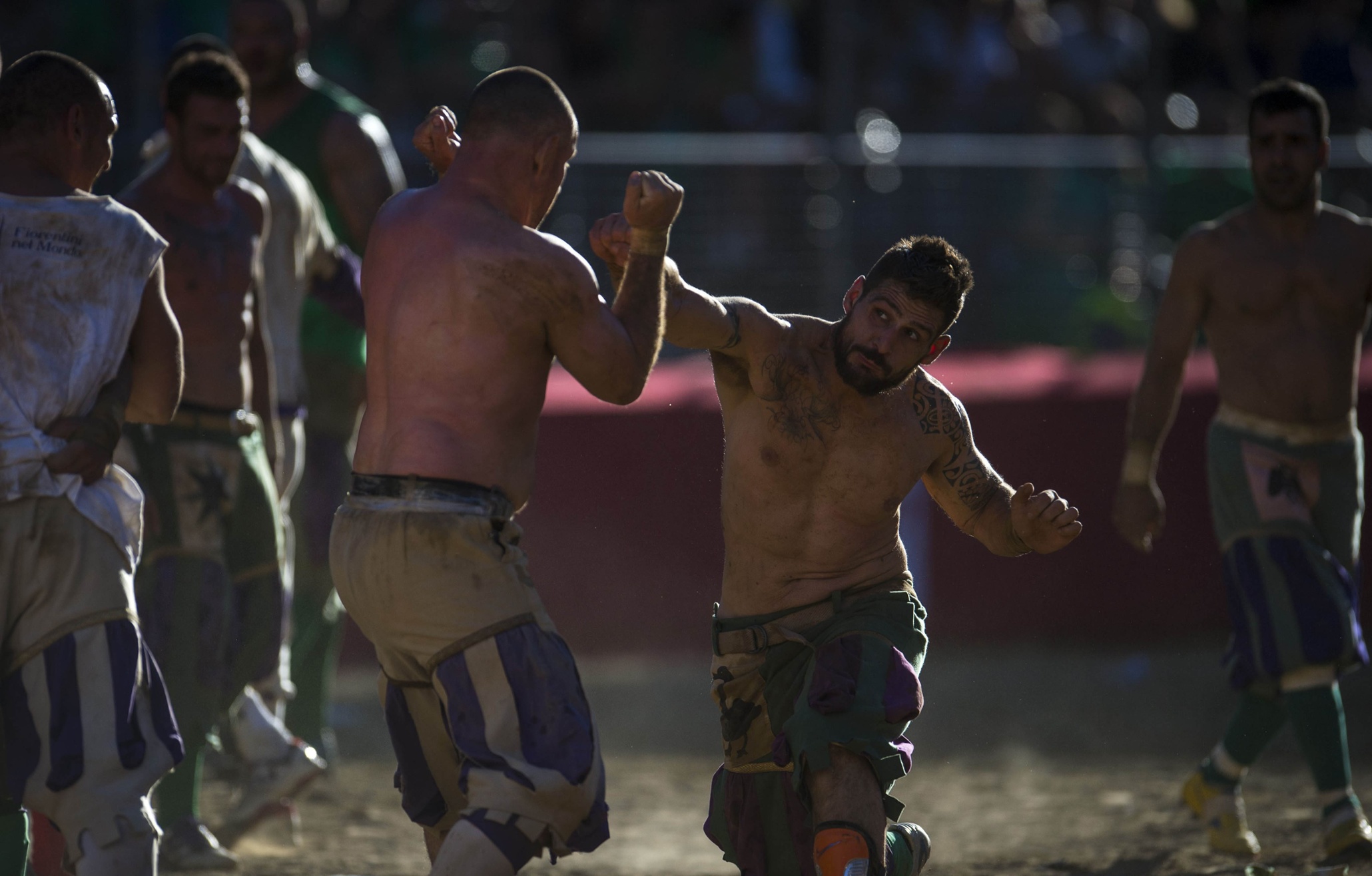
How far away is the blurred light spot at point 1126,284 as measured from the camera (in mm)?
10164

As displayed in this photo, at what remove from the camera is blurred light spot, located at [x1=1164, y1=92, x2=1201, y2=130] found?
37.5 feet

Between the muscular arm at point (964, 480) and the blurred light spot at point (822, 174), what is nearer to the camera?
the muscular arm at point (964, 480)

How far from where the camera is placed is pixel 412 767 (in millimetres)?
3723

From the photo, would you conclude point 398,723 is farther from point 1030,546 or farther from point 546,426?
point 546,426

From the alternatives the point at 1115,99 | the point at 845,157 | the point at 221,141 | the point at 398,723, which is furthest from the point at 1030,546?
the point at 1115,99

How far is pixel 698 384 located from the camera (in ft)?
29.1

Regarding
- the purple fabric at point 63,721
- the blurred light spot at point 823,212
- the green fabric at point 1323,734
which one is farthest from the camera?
the blurred light spot at point 823,212

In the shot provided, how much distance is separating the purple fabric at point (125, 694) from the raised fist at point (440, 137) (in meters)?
1.25

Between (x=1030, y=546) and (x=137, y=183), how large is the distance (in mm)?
2968

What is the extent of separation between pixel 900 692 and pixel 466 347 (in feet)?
4.28

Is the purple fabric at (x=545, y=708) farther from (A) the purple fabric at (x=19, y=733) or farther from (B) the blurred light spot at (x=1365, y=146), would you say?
(B) the blurred light spot at (x=1365, y=146)

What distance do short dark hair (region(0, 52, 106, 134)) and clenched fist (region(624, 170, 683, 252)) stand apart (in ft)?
4.25

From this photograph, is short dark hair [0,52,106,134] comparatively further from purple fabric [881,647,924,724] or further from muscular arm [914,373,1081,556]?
purple fabric [881,647,924,724]

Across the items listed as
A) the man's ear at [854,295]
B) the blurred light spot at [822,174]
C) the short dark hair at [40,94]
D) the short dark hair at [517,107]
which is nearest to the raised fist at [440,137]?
the short dark hair at [517,107]
